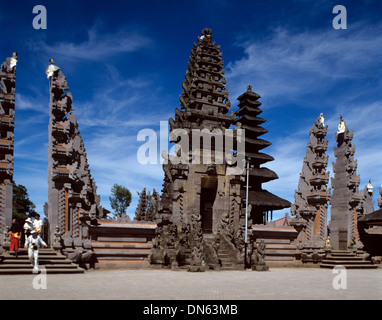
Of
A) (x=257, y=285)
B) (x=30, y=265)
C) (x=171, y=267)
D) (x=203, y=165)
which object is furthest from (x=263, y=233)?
(x=30, y=265)

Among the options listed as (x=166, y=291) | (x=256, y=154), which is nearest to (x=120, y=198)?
(x=256, y=154)

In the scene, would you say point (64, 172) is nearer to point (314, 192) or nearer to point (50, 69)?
Answer: point (50, 69)

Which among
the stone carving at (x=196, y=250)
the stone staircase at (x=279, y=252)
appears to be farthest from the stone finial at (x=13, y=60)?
the stone staircase at (x=279, y=252)

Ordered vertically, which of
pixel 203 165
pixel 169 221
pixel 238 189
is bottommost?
pixel 169 221

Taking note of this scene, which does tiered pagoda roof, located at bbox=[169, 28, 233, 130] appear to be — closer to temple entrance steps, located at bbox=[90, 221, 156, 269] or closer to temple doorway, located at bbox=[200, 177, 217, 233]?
temple doorway, located at bbox=[200, 177, 217, 233]

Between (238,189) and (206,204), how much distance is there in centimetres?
263

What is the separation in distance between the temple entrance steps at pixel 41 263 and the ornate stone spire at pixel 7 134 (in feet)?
7.76

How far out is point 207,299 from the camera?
11.2m

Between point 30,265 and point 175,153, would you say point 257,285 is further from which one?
point 175,153

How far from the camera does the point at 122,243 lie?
24266mm

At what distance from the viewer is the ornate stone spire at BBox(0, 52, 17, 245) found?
20703mm

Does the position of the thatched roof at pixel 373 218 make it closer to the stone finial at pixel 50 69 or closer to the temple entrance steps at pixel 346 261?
the temple entrance steps at pixel 346 261

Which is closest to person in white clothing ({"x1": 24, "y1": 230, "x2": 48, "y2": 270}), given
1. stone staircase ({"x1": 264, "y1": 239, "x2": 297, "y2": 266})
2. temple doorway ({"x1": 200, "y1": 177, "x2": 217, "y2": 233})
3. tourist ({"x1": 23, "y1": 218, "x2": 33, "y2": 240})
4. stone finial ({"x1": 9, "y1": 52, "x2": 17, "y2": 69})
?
tourist ({"x1": 23, "y1": 218, "x2": 33, "y2": 240})
